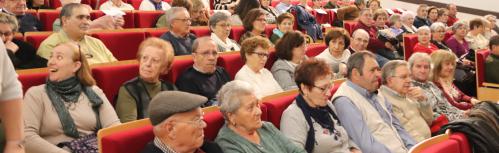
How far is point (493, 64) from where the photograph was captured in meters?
3.73

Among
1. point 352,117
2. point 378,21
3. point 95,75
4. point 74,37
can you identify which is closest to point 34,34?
point 74,37

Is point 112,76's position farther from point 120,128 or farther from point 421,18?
point 421,18

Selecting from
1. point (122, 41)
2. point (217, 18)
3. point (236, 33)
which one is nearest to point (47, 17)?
point (122, 41)

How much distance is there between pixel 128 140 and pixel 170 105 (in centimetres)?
12

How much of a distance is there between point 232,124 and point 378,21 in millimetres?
3016

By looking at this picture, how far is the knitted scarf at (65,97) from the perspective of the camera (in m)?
1.66

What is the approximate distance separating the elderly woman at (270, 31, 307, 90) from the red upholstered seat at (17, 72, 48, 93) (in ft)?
3.39

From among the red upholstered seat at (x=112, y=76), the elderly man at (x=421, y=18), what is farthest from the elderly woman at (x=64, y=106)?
the elderly man at (x=421, y=18)

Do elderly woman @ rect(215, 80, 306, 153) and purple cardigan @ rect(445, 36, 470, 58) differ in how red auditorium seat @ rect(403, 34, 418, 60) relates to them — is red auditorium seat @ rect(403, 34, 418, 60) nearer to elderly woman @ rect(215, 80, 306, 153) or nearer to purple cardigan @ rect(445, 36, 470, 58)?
purple cardigan @ rect(445, 36, 470, 58)

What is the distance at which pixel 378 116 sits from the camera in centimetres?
199

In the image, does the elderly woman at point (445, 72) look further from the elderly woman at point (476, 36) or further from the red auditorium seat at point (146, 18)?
the elderly woman at point (476, 36)

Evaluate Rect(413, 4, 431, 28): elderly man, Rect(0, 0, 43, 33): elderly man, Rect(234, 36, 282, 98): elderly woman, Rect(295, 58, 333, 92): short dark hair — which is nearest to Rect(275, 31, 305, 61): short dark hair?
Rect(234, 36, 282, 98): elderly woman

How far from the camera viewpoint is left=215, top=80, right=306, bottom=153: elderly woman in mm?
1506

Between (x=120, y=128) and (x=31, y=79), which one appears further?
(x=31, y=79)
